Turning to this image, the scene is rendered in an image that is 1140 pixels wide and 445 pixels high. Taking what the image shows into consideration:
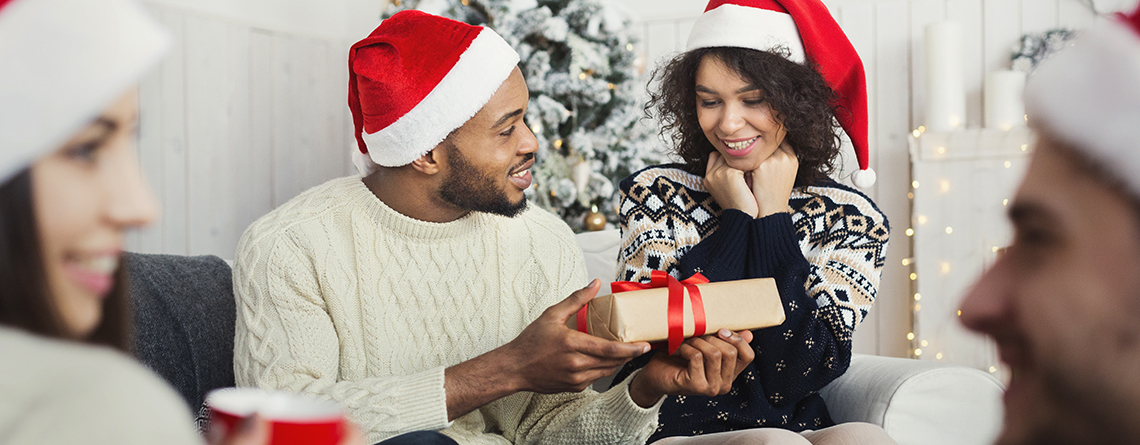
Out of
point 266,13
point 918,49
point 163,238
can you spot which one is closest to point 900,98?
point 918,49

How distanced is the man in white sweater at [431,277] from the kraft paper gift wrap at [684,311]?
1.3 inches

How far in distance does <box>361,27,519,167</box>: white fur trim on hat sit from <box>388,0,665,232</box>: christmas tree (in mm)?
1378

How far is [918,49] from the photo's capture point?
336cm

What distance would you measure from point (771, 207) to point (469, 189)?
57cm

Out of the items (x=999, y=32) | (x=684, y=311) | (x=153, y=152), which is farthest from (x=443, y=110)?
(x=999, y=32)

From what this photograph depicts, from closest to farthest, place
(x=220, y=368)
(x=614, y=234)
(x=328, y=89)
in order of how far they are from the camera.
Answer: (x=220, y=368) < (x=614, y=234) < (x=328, y=89)

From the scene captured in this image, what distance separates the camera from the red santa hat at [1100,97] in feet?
1.12

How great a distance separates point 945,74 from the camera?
3.10m

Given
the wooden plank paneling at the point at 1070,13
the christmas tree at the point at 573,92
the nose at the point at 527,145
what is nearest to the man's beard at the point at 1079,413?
the nose at the point at 527,145

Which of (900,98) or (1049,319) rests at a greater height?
(1049,319)

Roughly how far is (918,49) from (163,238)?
309 centimetres

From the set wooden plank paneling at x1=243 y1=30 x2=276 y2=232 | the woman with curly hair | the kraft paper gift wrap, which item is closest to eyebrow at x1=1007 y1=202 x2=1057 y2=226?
the kraft paper gift wrap

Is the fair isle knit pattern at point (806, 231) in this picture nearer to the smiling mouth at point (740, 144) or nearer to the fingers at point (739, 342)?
the smiling mouth at point (740, 144)

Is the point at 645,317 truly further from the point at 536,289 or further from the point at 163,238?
the point at 163,238
